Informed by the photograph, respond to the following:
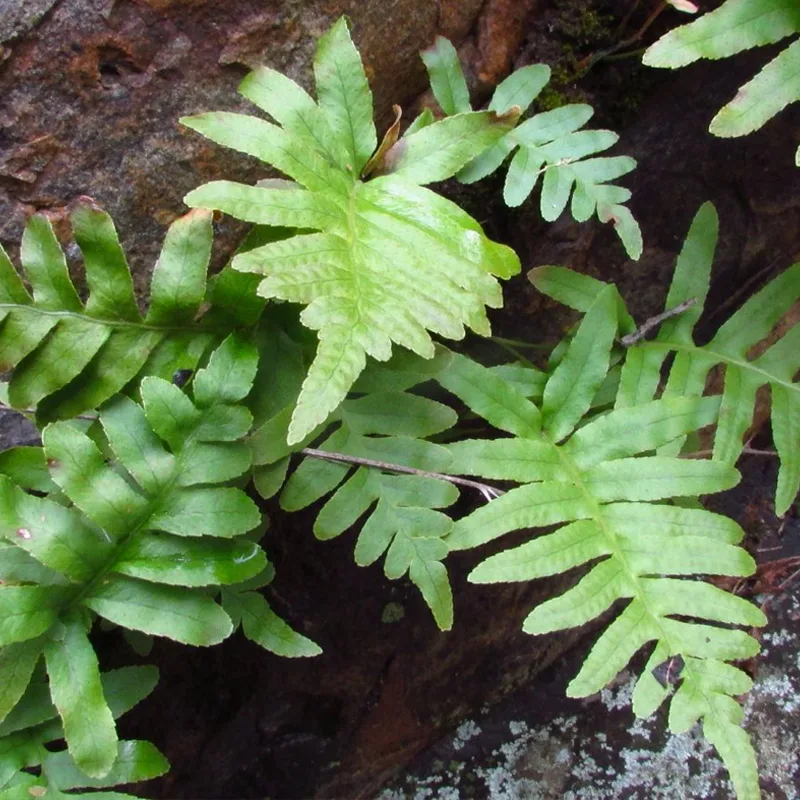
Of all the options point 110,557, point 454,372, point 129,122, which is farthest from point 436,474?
point 129,122

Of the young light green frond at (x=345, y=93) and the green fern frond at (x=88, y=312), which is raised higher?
the young light green frond at (x=345, y=93)

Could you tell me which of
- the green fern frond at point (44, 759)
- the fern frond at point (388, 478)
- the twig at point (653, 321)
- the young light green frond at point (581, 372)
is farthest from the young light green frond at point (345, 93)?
the green fern frond at point (44, 759)

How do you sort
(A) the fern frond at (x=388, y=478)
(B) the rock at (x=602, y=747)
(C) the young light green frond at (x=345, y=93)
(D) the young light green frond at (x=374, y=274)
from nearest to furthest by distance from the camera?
1. (D) the young light green frond at (x=374, y=274)
2. (C) the young light green frond at (x=345, y=93)
3. (A) the fern frond at (x=388, y=478)
4. (B) the rock at (x=602, y=747)

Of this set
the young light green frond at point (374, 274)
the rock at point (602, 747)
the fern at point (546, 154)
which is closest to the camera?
the young light green frond at point (374, 274)

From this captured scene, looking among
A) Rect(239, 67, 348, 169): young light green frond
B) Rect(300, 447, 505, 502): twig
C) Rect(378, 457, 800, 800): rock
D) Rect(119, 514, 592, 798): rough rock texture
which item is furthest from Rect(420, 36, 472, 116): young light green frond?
Rect(378, 457, 800, 800): rock

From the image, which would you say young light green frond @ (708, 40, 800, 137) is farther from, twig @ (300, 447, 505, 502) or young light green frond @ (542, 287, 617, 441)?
twig @ (300, 447, 505, 502)

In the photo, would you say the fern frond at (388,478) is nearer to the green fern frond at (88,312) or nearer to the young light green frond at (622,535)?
the young light green frond at (622,535)

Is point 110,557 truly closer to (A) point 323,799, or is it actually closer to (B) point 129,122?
(B) point 129,122
